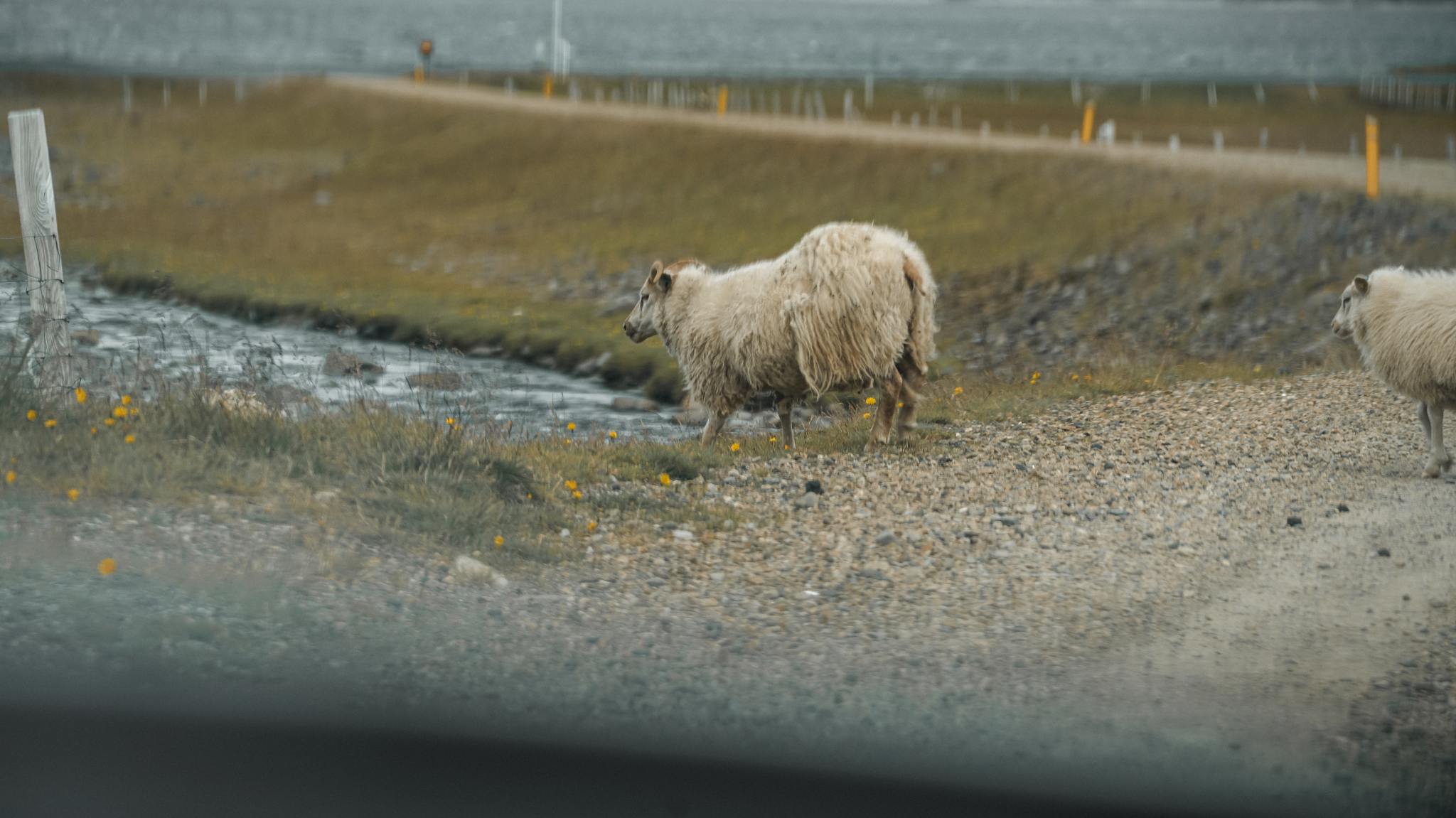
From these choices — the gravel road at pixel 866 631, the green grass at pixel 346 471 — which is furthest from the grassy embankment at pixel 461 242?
the gravel road at pixel 866 631

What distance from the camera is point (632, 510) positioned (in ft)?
25.6

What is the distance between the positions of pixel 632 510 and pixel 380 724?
10.0ft

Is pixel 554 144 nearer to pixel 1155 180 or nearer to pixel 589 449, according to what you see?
pixel 1155 180

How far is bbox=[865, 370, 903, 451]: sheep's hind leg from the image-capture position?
9906mm

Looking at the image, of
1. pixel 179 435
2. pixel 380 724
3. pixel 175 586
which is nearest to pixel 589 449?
pixel 179 435

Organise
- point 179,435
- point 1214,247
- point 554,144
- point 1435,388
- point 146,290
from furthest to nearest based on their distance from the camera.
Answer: point 554,144
point 146,290
point 1214,247
point 1435,388
point 179,435

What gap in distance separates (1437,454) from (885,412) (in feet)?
14.0

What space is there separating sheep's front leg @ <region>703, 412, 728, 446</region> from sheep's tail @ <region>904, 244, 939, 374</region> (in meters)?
1.79

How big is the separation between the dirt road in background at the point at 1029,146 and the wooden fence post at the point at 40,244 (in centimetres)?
2248

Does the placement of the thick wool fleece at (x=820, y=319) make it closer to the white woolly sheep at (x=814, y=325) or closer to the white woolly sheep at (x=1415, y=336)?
the white woolly sheep at (x=814, y=325)

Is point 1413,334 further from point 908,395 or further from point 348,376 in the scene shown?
point 348,376

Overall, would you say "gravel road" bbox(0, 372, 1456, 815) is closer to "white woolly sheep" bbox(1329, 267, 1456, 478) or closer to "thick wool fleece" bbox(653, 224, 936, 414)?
"white woolly sheep" bbox(1329, 267, 1456, 478)

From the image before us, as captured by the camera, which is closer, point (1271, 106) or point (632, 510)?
point (632, 510)

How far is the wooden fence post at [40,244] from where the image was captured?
820 cm
